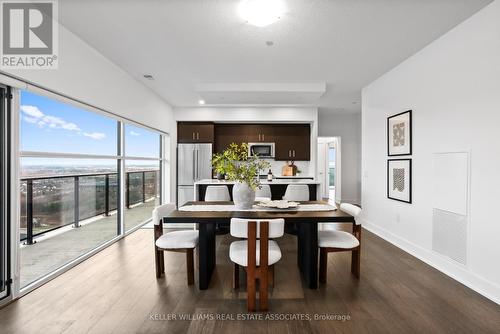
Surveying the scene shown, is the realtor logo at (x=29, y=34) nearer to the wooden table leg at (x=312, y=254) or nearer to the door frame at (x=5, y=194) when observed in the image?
the door frame at (x=5, y=194)

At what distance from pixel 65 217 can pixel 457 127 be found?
16.3 ft

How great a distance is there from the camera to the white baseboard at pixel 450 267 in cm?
246

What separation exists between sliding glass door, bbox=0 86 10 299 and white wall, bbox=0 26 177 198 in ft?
1.04

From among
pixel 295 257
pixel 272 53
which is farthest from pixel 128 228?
pixel 272 53

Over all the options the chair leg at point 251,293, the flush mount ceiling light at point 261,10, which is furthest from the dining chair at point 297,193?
the flush mount ceiling light at point 261,10

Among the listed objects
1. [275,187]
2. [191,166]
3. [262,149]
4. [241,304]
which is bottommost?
[241,304]

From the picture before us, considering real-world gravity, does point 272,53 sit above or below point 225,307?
above

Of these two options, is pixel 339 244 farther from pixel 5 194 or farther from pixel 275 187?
pixel 5 194

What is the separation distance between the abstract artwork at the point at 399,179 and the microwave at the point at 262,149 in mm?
3108

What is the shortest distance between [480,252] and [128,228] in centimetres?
508

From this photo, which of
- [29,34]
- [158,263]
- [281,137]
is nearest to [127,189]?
[158,263]

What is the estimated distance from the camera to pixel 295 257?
3.53 meters

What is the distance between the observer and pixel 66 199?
346cm

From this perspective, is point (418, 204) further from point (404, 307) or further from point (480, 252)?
point (404, 307)
